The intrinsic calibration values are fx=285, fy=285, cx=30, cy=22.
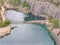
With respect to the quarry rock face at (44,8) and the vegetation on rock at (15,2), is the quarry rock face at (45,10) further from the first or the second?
the vegetation on rock at (15,2)

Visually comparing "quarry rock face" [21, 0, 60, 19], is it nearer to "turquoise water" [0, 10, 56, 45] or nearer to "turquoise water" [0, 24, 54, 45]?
"turquoise water" [0, 10, 56, 45]

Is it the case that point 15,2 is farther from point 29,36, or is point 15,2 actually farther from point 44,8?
point 29,36

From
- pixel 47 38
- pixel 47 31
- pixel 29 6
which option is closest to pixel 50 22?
pixel 47 31

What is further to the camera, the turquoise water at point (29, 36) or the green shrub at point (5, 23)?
the green shrub at point (5, 23)

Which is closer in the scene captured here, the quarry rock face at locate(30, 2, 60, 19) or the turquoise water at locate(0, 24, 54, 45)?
the turquoise water at locate(0, 24, 54, 45)

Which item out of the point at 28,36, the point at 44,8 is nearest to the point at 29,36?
the point at 28,36

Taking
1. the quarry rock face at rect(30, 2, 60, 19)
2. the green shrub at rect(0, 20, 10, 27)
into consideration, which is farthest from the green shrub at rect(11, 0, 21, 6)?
the green shrub at rect(0, 20, 10, 27)

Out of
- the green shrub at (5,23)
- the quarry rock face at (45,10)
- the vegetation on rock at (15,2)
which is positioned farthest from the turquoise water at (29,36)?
the vegetation on rock at (15,2)

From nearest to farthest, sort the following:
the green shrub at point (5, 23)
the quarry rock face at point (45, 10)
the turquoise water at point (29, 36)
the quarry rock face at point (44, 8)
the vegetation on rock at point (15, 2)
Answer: the turquoise water at point (29, 36), the green shrub at point (5, 23), the quarry rock face at point (45, 10), the quarry rock face at point (44, 8), the vegetation on rock at point (15, 2)
